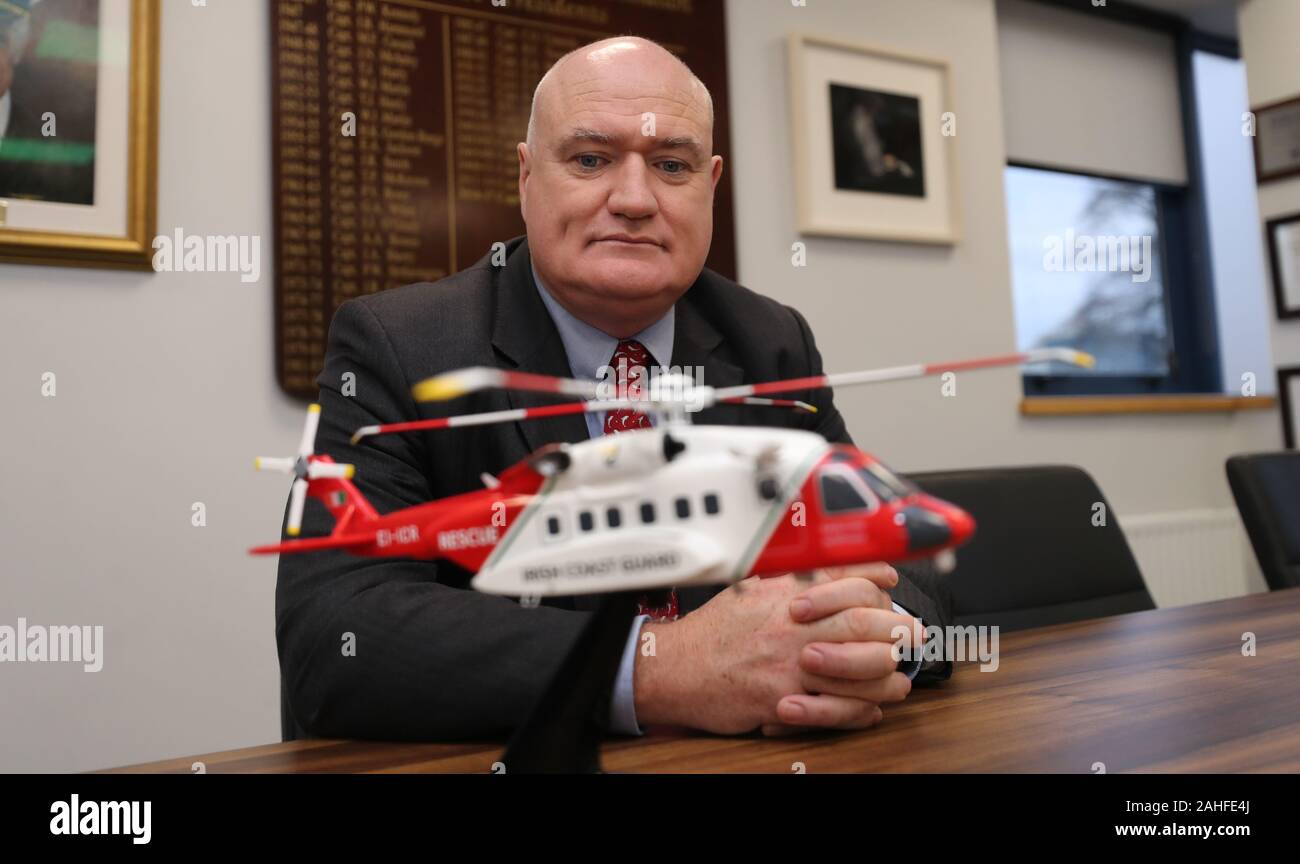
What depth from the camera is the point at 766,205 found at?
3.06 metres

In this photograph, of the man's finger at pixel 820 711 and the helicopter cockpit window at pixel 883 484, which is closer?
the helicopter cockpit window at pixel 883 484

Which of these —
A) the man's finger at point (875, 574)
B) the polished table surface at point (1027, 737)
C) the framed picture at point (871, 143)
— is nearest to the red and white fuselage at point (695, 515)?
the polished table surface at point (1027, 737)

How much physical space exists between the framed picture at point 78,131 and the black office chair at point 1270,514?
2391mm

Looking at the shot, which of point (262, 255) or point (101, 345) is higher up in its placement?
point (262, 255)

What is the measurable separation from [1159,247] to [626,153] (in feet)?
12.5

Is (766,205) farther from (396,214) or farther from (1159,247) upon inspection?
(1159,247)

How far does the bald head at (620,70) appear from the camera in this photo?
1.26 m

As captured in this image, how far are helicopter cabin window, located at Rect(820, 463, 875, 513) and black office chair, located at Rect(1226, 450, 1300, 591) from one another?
1798 millimetres

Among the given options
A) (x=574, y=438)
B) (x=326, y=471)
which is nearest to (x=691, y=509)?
(x=326, y=471)

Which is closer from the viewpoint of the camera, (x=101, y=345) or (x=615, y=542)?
(x=615, y=542)

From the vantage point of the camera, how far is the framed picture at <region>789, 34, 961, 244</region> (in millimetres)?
3109

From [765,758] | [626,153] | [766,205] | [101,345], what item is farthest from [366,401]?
[766,205]

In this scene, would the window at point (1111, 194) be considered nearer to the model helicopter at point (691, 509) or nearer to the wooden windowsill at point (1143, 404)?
the wooden windowsill at point (1143, 404)

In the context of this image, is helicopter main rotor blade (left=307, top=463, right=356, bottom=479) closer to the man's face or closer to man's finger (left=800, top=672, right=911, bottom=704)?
Answer: man's finger (left=800, top=672, right=911, bottom=704)
